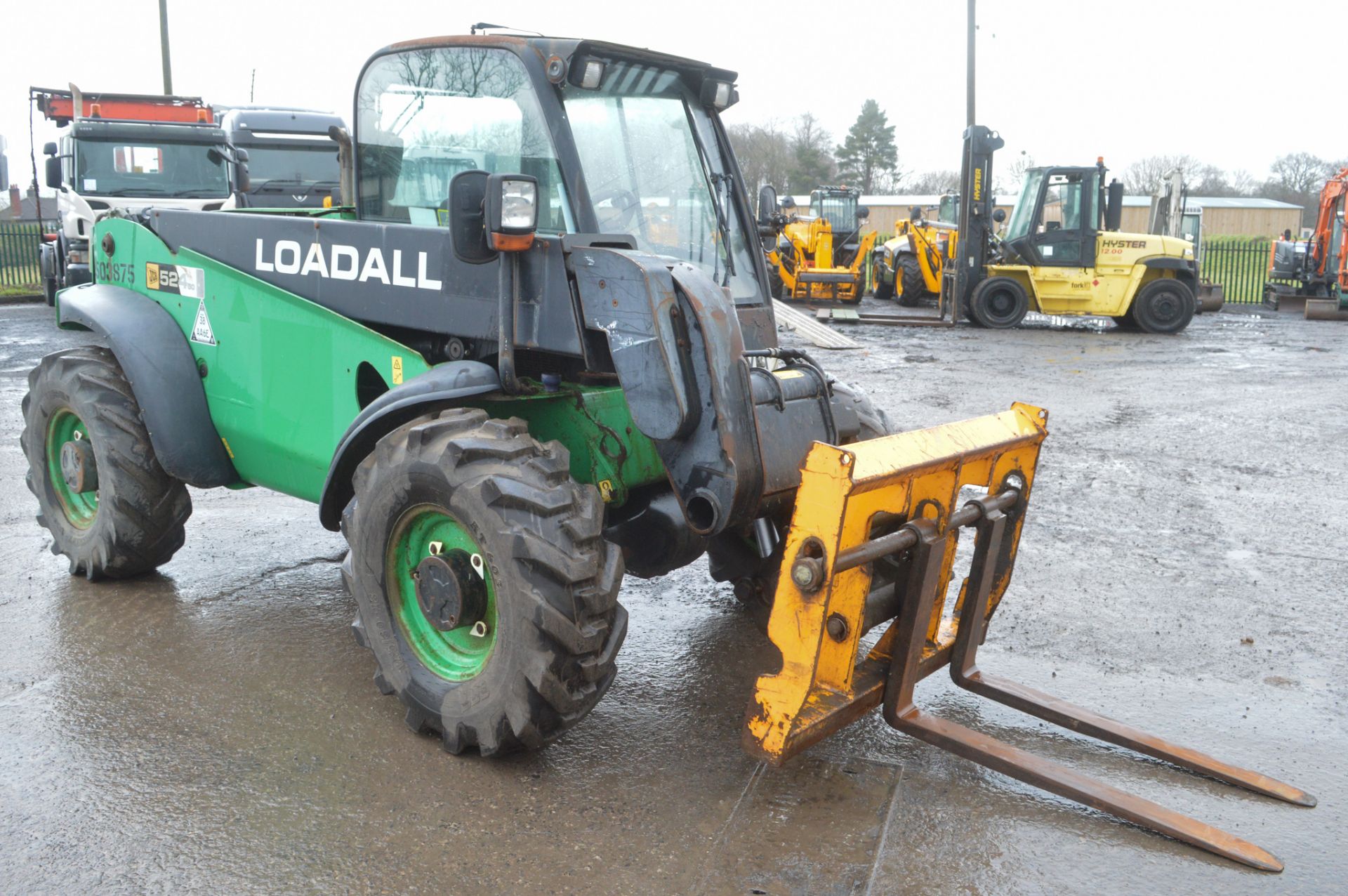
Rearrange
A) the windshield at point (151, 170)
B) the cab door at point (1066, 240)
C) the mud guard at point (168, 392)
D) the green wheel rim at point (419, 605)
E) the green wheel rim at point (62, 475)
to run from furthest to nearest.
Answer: the cab door at point (1066, 240)
the windshield at point (151, 170)
the green wheel rim at point (62, 475)
the mud guard at point (168, 392)
the green wheel rim at point (419, 605)

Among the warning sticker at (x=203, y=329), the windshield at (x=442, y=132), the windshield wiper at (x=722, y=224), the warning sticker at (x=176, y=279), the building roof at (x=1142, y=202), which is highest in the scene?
the building roof at (x=1142, y=202)

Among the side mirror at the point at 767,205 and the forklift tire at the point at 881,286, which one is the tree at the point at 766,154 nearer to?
the forklift tire at the point at 881,286

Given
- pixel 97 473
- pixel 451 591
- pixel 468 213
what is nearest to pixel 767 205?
pixel 468 213

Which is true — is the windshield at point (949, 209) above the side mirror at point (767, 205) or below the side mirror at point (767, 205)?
above

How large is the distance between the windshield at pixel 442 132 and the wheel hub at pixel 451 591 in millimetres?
1194

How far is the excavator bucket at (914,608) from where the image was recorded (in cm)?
322

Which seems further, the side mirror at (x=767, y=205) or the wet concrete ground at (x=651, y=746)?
the side mirror at (x=767, y=205)

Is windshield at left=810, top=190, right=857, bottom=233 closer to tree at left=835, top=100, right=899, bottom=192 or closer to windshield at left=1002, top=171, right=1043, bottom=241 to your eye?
windshield at left=1002, top=171, right=1043, bottom=241

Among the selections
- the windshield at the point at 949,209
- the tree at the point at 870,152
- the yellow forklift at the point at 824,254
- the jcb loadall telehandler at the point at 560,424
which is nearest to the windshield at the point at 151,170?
the yellow forklift at the point at 824,254

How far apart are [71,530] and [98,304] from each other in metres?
1.13

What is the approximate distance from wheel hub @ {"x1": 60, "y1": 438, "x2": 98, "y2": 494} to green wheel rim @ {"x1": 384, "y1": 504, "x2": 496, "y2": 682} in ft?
7.33

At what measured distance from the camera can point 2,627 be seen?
4.90m

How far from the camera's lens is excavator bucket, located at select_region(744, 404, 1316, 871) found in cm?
322

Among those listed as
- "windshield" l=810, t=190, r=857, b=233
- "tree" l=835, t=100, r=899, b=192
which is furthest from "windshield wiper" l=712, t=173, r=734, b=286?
"tree" l=835, t=100, r=899, b=192
